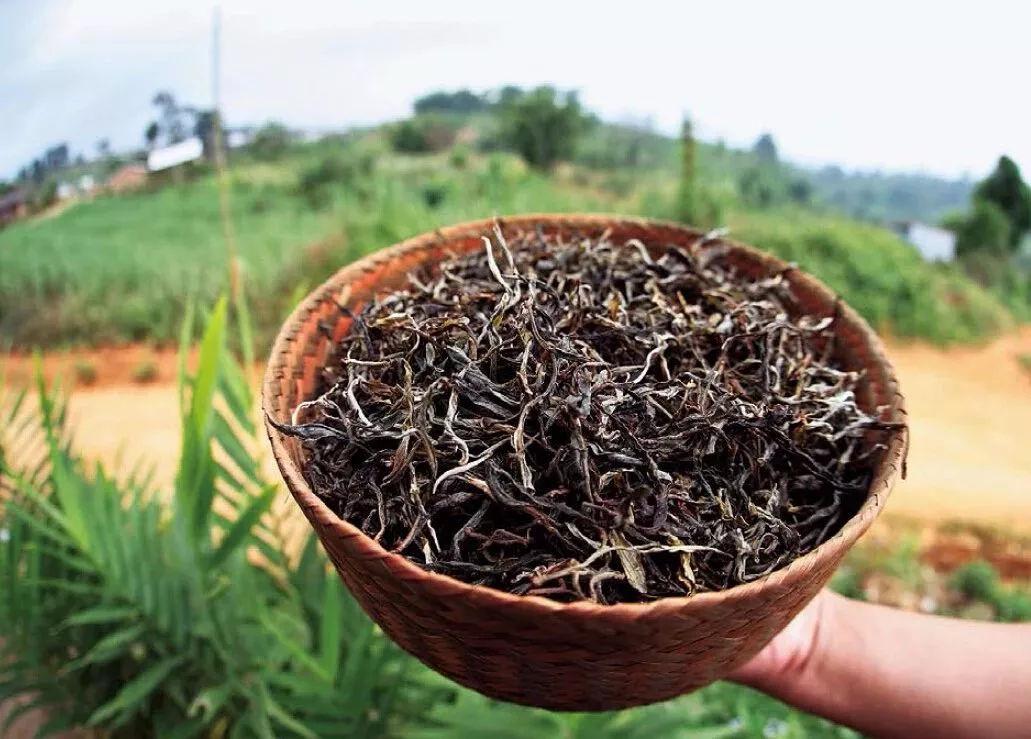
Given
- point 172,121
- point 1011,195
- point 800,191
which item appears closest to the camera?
point 172,121

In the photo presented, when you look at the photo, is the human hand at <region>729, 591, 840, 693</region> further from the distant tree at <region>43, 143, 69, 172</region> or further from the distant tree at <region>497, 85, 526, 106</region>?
the distant tree at <region>497, 85, 526, 106</region>

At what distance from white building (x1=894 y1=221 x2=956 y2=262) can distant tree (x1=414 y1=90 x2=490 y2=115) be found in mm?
4044

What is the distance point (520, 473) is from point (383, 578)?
144 mm

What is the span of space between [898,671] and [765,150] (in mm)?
9400

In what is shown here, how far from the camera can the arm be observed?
107 centimetres

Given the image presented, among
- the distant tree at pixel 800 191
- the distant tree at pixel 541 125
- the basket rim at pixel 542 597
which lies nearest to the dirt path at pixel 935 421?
the basket rim at pixel 542 597

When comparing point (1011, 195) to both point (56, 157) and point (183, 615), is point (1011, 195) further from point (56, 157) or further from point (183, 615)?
point (183, 615)

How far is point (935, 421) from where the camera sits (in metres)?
5.26

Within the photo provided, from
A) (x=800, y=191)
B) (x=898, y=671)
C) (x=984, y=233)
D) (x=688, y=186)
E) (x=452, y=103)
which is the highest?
(x=452, y=103)

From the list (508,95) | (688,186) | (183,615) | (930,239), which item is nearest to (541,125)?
(508,95)

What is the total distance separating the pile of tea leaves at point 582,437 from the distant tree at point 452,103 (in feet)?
24.5

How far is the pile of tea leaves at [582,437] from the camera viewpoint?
0.77 metres

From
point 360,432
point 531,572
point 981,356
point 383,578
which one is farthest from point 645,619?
point 981,356

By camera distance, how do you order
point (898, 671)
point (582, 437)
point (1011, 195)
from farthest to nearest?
point (1011, 195), point (898, 671), point (582, 437)
